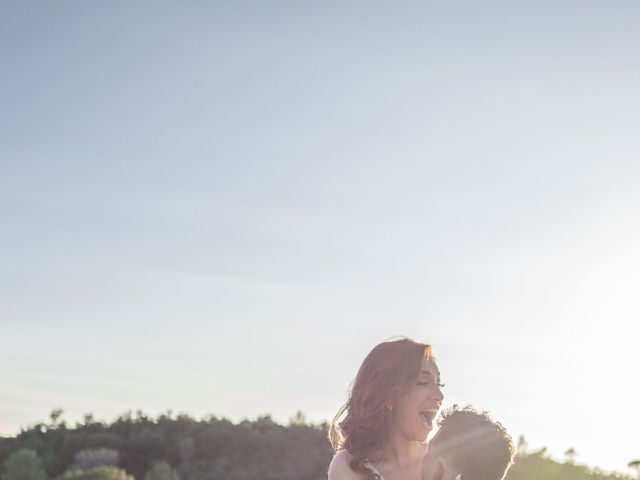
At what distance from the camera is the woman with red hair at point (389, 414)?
6.59 metres

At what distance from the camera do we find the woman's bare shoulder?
6844 millimetres

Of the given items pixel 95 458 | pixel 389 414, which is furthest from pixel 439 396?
pixel 95 458

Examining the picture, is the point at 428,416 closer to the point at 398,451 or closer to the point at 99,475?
the point at 398,451

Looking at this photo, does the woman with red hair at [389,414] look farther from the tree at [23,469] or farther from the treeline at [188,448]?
the treeline at [188,448]

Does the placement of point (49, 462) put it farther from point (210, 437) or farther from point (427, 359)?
point (427, 359)

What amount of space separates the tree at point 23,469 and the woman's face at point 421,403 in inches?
561

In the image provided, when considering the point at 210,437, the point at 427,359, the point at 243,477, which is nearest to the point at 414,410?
the point at 427,359

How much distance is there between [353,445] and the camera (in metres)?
6.88

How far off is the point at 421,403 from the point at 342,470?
899mm

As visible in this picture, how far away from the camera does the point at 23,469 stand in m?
18.8

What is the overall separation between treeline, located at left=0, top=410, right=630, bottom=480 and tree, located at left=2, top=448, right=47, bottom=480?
7.85 feet

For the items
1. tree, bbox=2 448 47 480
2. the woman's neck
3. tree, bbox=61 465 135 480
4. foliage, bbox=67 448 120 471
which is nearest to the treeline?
foliage, bbox=67 448 120 471

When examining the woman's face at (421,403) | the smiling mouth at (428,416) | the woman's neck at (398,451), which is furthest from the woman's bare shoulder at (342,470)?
the smiling mouth at (428,416)

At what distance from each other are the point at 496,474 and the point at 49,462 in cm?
1913
